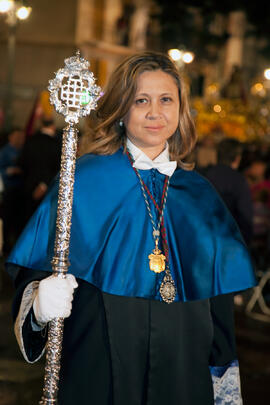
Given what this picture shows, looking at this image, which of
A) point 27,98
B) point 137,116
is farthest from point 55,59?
point 137,116

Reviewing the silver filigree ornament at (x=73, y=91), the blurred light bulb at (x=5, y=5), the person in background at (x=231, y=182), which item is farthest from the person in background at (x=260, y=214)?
the silver filigree ornament at (x=73, y=91)

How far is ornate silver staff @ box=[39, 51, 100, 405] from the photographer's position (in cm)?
234

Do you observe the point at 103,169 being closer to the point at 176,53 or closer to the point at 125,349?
the point at 125,349

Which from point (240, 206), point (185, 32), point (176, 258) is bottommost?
point (176, 258)

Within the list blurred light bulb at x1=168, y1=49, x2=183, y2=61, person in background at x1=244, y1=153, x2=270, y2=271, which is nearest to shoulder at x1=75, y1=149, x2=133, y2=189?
person in background at x1=244, y1=153, x2=270, y2=271

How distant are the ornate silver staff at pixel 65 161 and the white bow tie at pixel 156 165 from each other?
21.0 inches

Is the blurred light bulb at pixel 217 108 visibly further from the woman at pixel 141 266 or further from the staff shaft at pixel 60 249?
the staff shaft at pixel 60 249

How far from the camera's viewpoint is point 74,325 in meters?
2.67

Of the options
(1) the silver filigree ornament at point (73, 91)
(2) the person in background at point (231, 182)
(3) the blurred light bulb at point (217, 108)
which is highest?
(3) the blurred light bulb at point (217, 108)

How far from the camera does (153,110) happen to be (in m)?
2.80

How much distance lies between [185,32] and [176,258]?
2635 cm

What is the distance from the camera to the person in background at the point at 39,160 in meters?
9.83

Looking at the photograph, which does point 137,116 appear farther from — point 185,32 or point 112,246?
point 185,32

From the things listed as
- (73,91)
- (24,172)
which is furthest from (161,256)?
(24,172)
